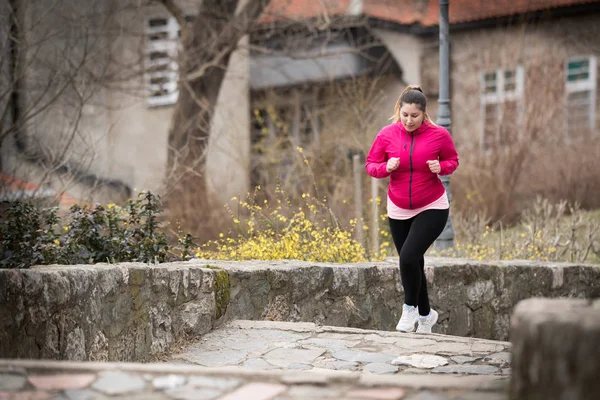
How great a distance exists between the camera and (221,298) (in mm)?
6559

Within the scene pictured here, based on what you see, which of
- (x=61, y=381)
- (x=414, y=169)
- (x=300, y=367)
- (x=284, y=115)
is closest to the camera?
(x=61, y=381)

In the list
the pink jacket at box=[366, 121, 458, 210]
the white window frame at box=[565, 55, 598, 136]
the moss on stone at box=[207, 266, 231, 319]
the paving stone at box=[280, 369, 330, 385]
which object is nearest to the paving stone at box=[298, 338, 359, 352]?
the moss on stone at box=[207, 266, 231, 319]

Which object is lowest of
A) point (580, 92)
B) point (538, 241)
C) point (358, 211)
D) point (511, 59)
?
point (538, 241)

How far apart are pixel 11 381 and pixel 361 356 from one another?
99.4 inches

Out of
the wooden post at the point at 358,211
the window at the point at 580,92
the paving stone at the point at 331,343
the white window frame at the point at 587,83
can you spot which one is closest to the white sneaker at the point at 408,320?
the paving stone at the point at 331,343

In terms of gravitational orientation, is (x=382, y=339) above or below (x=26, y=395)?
below

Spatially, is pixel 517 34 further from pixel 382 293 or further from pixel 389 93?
pixel 382 293

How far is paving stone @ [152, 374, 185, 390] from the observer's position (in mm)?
3607

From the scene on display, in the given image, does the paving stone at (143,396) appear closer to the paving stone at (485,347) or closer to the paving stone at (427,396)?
the paving stone at (427,396)

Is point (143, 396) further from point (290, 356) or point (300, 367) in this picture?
point (290, 356)

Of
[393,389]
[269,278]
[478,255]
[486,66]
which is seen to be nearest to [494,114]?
[486,66]

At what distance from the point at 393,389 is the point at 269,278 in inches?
136

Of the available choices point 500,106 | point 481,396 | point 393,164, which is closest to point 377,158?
point 393,164

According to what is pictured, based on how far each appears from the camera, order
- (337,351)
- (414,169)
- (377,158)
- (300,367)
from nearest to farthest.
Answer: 1. (300,367)
2. (337,351)
3. (414,169)
4. (377,158)
